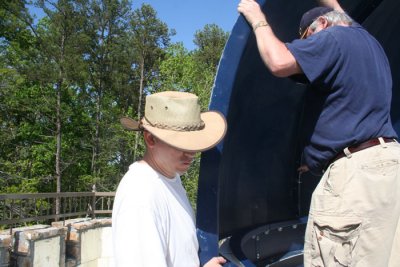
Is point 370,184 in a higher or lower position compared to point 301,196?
higher

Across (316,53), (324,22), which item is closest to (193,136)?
(316,53)

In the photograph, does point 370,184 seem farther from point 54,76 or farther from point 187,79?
point 54,76

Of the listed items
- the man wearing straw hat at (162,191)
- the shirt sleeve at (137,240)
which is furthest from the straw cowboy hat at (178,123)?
the shirt sleeve at (137,240)

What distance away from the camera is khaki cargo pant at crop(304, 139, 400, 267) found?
191 centimetres

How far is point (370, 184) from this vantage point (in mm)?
1911

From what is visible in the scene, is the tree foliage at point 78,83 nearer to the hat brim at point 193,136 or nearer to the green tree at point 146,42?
the green tree at point 146,42

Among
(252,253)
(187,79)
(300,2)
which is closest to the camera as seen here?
(300,2)

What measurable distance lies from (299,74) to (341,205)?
60 centimetres

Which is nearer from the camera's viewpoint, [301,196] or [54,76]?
[301,196]

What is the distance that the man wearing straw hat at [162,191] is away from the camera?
62.3 inches

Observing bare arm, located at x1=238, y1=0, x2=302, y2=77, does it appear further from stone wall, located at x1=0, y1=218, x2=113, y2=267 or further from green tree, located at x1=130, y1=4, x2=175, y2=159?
green tree, located at x1=130, y1=4, x2=175, y2=159

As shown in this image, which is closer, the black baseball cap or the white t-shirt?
the white t-shirt

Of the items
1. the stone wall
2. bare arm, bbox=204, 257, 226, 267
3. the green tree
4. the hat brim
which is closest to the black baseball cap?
the hat brim

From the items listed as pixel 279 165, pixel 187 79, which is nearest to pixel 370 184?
pixel 279 165
